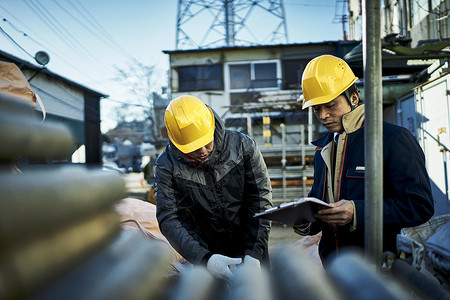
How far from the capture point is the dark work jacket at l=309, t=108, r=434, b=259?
134 cm

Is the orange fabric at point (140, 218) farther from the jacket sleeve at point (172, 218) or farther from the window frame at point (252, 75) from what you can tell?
the window frame at point (252, 75)

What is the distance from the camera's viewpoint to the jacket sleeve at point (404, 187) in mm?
1340

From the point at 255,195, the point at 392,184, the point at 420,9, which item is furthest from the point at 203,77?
the point at 392,184

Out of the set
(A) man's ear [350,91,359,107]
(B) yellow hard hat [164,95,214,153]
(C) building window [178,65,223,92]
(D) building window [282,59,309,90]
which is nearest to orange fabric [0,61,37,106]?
(B) yellow hard hat [164,95,214,153]

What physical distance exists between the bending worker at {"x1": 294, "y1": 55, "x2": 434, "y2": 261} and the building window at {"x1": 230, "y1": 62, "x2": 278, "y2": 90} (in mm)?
10994

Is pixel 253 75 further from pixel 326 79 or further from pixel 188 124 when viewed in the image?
pixel 326 79

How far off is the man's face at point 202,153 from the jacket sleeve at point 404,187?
1.04 meters

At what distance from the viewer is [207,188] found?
215cm

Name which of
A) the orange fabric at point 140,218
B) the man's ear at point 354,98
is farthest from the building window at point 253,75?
the man's ear at point 354,98

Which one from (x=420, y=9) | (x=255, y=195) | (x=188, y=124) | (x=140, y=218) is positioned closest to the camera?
(x=188, y=124)

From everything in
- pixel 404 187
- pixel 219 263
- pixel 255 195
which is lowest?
pixel 219 263

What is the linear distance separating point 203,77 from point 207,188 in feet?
37.1

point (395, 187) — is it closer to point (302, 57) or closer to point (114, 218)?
point (114, 218)

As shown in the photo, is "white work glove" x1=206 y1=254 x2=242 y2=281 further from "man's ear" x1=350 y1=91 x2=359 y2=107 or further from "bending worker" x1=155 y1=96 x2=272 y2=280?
"man's ear" x1=350 y1=91 x2=359 y2=107
